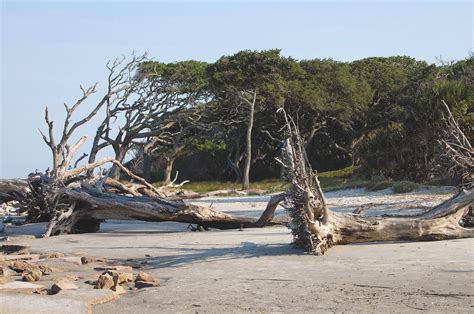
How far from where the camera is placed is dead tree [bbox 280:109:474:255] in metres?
8.47

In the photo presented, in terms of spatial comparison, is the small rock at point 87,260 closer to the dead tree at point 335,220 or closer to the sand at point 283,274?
the sand at point 283,274

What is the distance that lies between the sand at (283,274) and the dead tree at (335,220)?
0.18m

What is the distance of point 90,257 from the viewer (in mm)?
9375

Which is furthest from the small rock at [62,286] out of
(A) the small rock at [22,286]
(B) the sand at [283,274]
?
(B) the sand at [283,274]

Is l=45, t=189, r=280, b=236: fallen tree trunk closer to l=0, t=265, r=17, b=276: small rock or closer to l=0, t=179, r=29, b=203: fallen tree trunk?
l=0, t=179, r=29, b=203: fallen tree trunk

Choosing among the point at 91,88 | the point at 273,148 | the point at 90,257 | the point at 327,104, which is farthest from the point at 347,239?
the point at 273,148

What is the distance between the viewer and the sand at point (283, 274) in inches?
233

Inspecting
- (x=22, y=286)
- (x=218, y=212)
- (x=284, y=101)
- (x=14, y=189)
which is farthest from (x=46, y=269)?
(x=284, y=101)

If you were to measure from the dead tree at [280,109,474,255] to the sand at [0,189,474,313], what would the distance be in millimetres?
177

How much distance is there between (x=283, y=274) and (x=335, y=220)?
5.91ft

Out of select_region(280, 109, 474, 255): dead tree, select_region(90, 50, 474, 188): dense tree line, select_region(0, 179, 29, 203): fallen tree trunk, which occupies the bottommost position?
select_region(280, 109, 474, 255): dead tree

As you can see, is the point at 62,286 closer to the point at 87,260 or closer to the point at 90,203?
the point at 87,260

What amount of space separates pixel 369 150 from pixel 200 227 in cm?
1394

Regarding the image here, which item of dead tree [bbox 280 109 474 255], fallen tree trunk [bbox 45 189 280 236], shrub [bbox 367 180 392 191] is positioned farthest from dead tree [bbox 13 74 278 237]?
shrub [bbox 367 180 392 191]
